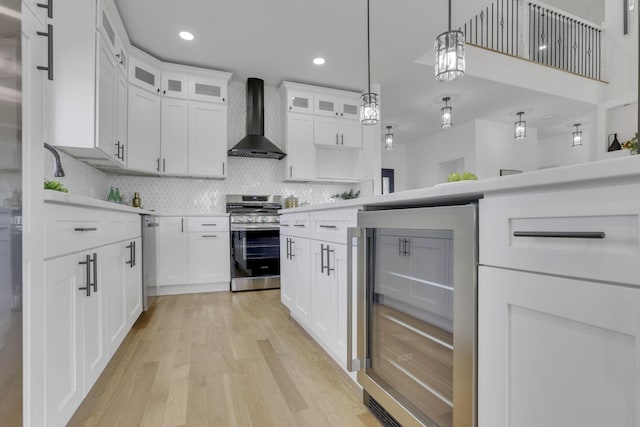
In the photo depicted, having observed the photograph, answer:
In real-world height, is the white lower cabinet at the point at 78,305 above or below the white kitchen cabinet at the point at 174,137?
below

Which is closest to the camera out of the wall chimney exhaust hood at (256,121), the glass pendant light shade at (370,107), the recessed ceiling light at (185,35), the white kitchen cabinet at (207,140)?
the glass pendant light shade at (370,107)

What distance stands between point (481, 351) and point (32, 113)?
58.9 inches

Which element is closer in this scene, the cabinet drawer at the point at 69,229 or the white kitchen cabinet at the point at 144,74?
the cabinet drawer at the point at 69,229

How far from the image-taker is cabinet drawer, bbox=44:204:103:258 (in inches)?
41.3

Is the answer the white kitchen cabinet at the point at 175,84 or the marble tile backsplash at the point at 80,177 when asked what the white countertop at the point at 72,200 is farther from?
the white kitchen cabinet at the point at 175,84

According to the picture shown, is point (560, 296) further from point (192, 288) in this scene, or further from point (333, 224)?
point (192, 288)

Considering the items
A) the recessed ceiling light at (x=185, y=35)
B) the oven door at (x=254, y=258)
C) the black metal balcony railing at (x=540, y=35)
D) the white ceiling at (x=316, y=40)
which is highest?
the black metal balcony railing at (x=540, y=35)

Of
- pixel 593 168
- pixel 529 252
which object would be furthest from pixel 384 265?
pixel 593 168

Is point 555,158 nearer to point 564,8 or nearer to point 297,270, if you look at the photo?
point 564,8

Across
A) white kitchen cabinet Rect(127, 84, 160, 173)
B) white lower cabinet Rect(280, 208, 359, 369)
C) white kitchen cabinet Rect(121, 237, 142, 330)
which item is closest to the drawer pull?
white lower cabinet Rect(280, 208, 359, 369)

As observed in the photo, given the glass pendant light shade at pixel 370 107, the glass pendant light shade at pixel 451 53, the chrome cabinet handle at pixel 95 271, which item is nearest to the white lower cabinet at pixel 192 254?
the chrome cabinet handle at pixel 95 271

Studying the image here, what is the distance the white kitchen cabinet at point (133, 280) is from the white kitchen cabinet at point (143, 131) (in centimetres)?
128

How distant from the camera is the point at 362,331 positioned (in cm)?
136

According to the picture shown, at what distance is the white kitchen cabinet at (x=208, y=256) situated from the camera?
3.61m
